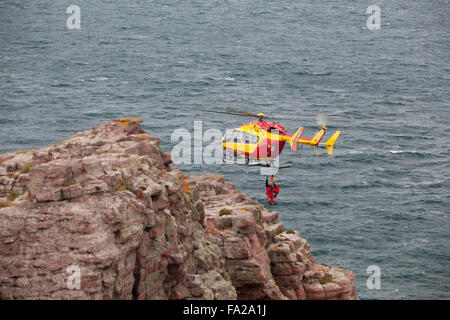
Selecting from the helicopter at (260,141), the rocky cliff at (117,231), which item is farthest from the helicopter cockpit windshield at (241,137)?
the rocky cliff at (117,231)

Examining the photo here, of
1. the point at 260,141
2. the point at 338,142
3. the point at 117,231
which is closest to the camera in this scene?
the point at 117,231

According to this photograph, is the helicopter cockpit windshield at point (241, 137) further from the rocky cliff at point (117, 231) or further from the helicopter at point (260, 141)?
the rocky cliff at point (117, 231)

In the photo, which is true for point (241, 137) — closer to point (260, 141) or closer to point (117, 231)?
point (260, 141)

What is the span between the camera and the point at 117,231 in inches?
1282

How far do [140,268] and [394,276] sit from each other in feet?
224

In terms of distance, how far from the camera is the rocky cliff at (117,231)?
3081cm

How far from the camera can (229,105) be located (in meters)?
167

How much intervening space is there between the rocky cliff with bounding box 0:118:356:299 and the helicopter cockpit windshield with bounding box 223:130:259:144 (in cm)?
1443

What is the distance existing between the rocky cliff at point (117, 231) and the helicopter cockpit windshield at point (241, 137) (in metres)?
14.4

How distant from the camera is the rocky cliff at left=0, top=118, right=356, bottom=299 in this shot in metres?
30.8

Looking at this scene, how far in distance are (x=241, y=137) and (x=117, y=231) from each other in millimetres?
36720

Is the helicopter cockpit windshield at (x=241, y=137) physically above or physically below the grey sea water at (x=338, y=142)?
above

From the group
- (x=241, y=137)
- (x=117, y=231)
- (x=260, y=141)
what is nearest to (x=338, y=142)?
(x=241, y=137)

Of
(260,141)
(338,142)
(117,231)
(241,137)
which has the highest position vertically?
(241,137)
